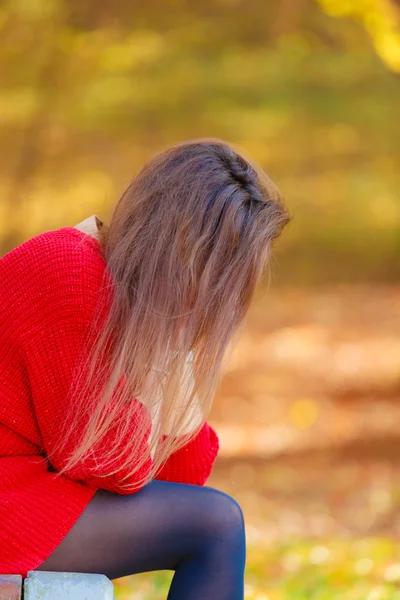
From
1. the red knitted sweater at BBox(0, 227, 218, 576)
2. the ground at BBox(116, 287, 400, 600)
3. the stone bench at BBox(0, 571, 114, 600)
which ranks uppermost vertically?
the red knitted sweater at BBox(0, 227, 218, 576)

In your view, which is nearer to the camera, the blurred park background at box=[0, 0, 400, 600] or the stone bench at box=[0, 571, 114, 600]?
the stone bench at box=[0, 571, 114, 600]

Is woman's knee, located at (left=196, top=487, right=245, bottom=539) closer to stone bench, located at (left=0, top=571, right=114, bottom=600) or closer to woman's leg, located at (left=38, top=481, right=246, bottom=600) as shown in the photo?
woman's leg, located at (left=38, top=481, right=246, bottom=600)

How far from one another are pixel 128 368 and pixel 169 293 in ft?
0.47

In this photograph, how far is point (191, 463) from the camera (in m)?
1.76

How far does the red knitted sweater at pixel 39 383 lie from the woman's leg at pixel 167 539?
1.6 inches

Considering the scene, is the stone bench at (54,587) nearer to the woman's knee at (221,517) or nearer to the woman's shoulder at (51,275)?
the woman's knee at (221,517)

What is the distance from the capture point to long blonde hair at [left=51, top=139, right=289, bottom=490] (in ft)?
A: 4.75

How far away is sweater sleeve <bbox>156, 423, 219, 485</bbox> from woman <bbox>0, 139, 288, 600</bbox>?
0.16 m

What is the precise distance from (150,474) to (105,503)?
0.09m

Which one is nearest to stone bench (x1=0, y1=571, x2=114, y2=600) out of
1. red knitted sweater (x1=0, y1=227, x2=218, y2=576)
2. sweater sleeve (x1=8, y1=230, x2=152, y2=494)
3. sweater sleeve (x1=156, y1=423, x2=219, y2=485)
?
red knitted sweater (x1=0, y1=227, x2=218, y2=576)

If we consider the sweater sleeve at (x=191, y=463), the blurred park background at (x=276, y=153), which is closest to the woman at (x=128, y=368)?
the sweater sleeve at (x=191, y=463)

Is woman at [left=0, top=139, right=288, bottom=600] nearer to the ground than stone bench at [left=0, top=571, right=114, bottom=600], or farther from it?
farther from it

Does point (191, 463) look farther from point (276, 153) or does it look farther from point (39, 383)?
point (276, 153)

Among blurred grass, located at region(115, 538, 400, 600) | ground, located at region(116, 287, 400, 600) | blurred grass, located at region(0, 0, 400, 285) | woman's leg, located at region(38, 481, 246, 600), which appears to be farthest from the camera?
blurred grass, located at region(0, 0, 400, 285)
